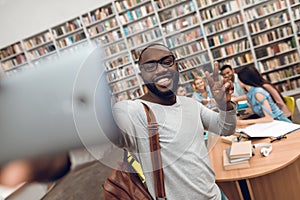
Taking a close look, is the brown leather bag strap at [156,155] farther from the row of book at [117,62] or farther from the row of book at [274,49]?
the row of book at [274,49]

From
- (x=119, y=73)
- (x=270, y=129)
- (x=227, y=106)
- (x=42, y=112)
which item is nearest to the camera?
(x=42, y=112)

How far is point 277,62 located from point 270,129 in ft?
10.8

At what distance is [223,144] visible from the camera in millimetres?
1762

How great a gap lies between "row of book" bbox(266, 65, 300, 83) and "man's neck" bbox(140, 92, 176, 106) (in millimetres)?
4543

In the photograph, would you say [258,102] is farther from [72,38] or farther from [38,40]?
[38,40]

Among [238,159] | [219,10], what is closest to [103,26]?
[219,10]

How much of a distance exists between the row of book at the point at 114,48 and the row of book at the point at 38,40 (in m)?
4.43

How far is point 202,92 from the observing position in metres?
0.75

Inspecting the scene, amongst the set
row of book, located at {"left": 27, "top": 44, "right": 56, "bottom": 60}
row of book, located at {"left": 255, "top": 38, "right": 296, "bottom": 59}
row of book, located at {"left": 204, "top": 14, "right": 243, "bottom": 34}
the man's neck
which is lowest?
row of book, located at {"left": 255, "top": 38, "right": 296, "bottom": 59}

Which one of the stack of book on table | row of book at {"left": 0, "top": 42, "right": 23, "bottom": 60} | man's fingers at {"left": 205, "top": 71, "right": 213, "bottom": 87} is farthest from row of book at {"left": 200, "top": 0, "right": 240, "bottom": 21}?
man's fingers at {"left": 205, "top": 71, "right": 213, "bottom": 87}

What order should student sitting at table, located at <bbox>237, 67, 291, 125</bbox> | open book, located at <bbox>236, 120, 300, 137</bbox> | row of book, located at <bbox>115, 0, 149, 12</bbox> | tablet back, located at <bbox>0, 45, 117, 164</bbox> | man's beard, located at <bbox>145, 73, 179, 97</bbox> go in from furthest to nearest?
1. row of book, located at <bbox>115, 0, 149, 12</bbox>
2. student sitting at table, located at <bbox>237, 67, 291, 125</bbox>
3. open book, located at <bbox>236, 120, 300, 137</bbox>
4. man's beard, located at <bbox>145, 73, 179, 97</bbox>
5. tablet back, located at <bbox>0, 45, 117, 164</bbox>

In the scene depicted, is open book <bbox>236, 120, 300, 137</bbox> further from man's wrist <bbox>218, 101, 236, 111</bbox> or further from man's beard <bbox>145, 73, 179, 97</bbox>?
man's beard <bbox>145, 73, 179, 97</bbox>

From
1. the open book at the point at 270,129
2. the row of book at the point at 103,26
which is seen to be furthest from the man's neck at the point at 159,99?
the row of book at the point at 103,26

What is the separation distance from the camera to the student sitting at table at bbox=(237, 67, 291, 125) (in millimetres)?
1991
